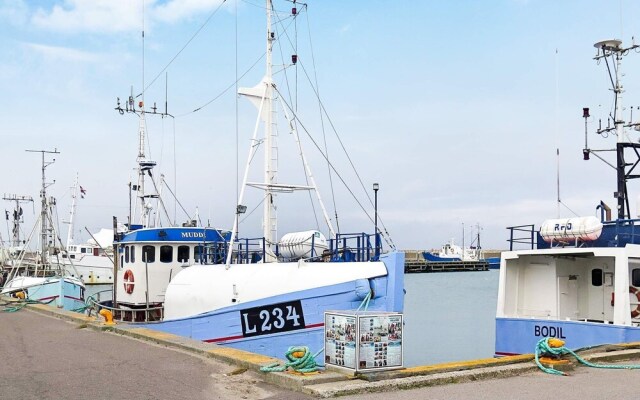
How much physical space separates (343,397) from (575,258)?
463 inches

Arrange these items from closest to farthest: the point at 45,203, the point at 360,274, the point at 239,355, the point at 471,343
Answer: the point at 239,355
the point at 360,274
the point at 471,343
the point at 45,203

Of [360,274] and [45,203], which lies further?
[45,203]

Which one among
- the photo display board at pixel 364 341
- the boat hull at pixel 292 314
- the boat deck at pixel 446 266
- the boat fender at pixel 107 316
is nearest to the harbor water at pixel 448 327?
the boat hull at pixel 292 314

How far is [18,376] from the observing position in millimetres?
9570

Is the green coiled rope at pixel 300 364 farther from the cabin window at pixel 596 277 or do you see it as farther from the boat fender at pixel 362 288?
the cabin window at pixel 596 277

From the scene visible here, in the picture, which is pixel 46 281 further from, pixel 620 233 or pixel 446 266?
pixel 446 266

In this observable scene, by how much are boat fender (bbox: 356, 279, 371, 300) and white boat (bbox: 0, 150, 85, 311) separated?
18.0 meters

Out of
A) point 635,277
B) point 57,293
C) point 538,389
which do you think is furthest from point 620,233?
point 57,293

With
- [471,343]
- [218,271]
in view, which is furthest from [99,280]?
[218,271]

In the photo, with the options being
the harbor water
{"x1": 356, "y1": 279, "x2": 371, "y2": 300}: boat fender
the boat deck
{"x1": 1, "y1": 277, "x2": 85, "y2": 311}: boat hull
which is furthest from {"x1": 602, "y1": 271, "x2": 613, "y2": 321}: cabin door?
the boat deck

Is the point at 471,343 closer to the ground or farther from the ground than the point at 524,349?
closer to the ground

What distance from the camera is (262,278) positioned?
1509 cm

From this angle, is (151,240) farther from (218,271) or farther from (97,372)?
(97,372)

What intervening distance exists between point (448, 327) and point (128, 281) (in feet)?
70.5
